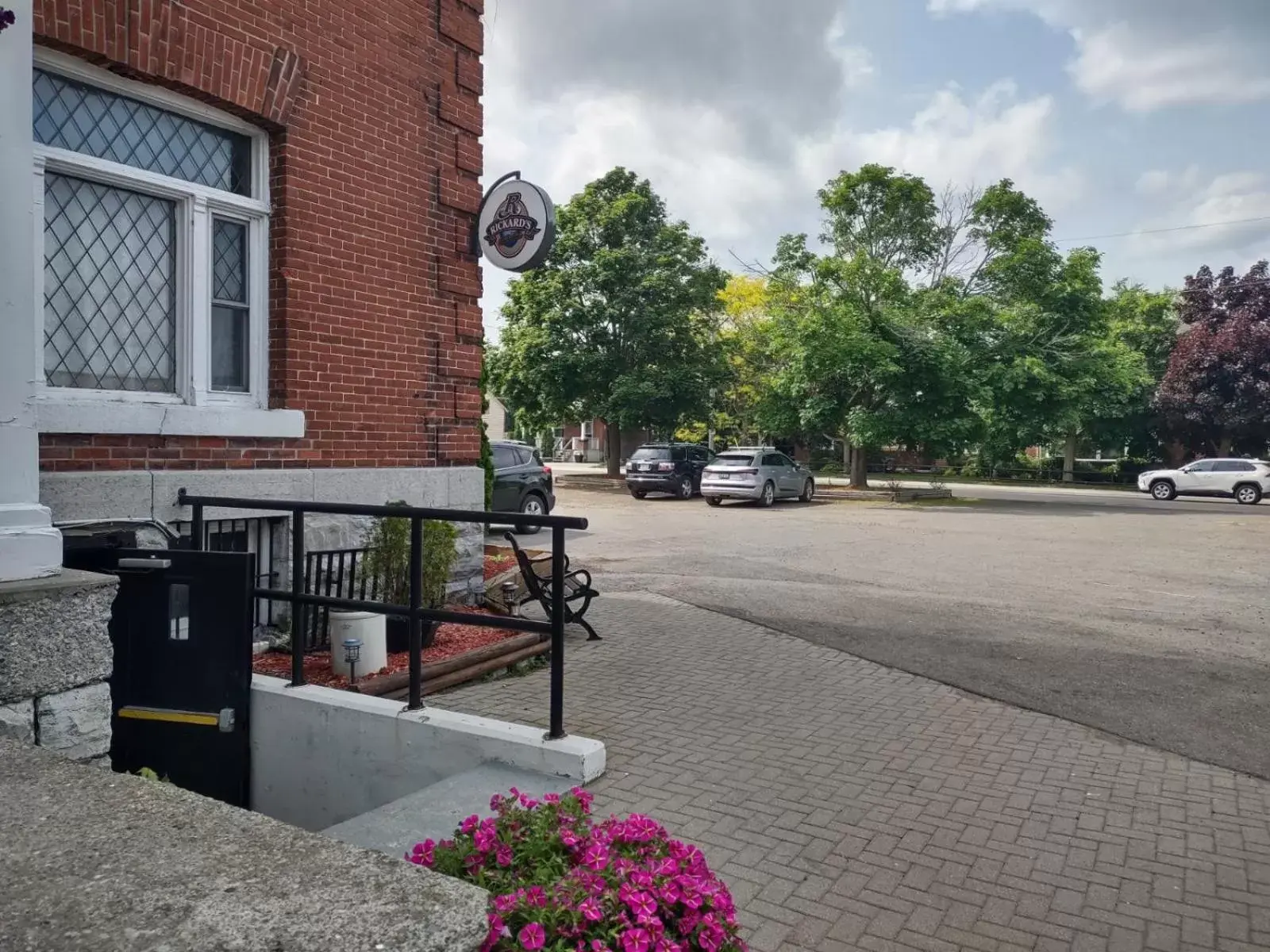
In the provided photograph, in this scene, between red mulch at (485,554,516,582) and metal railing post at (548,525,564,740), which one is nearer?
metal railing post at (548,525,564,740)

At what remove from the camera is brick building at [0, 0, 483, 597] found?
557 cm

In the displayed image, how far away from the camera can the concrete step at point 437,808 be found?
3719 mm

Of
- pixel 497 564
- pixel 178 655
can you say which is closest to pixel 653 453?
pixel 497 564

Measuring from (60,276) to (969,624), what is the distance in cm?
810

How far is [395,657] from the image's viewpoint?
6.88 m

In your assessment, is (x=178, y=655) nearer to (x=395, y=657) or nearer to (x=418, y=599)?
(x=418, y=599)

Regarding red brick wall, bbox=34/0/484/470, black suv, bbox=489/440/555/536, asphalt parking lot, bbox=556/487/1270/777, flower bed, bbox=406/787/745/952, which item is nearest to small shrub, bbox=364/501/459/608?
red brick wall, bbox=34/0/484/470

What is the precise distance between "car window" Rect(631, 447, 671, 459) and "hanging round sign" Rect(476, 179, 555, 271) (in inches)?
790

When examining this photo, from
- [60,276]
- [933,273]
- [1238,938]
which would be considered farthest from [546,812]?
[933,273]

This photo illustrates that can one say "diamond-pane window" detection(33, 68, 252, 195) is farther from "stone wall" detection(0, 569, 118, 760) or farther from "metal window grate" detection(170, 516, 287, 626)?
"stone wall" detection(0, 569, 118, 760)

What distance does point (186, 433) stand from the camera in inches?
237

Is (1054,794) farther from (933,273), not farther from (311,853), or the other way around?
(933,273)

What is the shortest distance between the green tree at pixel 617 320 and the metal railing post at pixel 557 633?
26.3 m

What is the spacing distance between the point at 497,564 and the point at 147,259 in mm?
5837
